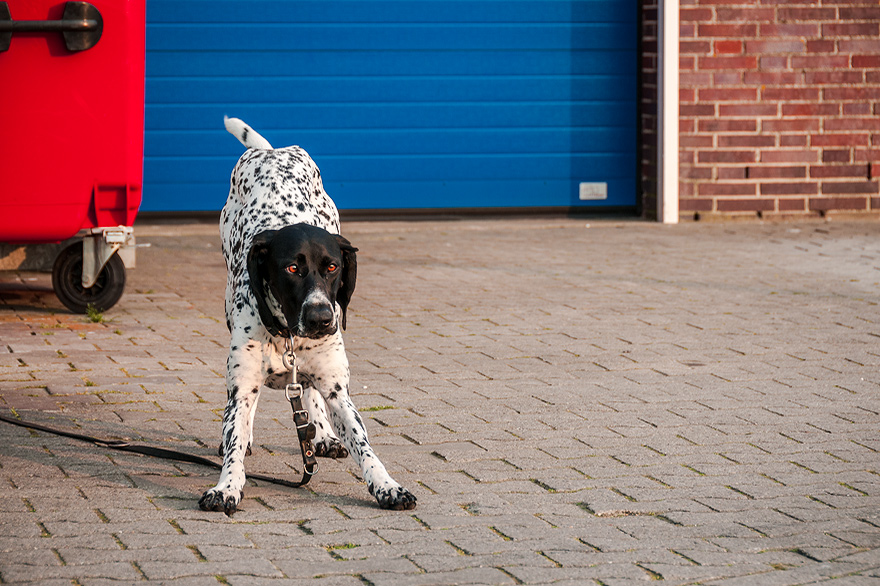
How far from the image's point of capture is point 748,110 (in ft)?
43.1

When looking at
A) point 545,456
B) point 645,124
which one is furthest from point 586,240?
point 545,456

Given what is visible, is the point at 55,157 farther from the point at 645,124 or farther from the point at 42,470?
the point at 645,124

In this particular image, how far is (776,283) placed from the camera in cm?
980

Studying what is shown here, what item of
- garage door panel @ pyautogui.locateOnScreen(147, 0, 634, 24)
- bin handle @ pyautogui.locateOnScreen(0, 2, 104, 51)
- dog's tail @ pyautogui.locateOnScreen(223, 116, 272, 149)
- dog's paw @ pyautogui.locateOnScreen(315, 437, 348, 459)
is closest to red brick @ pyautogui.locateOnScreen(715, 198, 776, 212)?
garage door panel @ pyautogui.locateOnScreen(147, 0, 634, 24)

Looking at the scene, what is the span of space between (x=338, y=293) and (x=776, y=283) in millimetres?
5839

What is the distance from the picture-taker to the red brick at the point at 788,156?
43.5 feet

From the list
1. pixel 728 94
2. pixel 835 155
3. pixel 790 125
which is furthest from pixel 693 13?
pixel 835 155

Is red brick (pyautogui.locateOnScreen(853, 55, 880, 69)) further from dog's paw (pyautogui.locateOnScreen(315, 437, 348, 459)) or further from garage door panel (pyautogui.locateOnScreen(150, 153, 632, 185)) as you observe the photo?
dog's paw (pyautogui.locateOnScreen(315, 437, 348, 459))

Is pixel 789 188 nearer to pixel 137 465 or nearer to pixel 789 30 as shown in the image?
pixel 789 30

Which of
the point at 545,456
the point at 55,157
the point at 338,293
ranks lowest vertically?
the point at 545,456

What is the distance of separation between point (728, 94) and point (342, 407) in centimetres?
927

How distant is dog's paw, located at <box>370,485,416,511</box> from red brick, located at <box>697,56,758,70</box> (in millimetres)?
9422

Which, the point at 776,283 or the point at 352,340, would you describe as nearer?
the point at 352,340

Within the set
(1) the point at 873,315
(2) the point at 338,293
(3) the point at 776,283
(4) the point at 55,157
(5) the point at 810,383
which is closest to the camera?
(2) the point at 338,293
